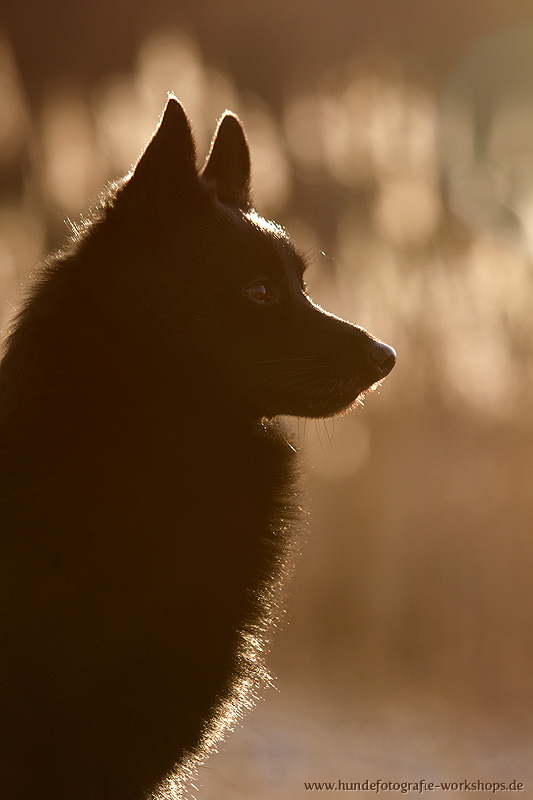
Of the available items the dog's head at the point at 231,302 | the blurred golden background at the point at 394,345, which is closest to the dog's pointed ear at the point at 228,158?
the dog's head at the point at 231,302

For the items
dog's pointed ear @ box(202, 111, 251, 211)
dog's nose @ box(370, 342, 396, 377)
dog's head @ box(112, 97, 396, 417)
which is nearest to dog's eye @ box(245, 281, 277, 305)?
dog's head @ box(112, 97, 396, 417)

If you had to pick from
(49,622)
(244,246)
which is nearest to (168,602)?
(49,622)

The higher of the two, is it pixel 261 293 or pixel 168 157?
pixel 168 157

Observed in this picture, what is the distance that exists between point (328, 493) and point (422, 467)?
4.33ft

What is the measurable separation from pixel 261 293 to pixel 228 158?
36.4 inches

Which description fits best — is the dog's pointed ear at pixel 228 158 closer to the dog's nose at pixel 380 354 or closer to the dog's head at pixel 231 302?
the dog's head at pixel 231 302

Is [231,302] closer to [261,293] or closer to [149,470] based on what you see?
[261,293]

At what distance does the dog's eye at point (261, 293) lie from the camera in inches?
108

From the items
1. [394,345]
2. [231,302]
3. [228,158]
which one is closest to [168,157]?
[231,302]

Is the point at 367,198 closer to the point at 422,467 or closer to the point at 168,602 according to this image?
the point at 422,467

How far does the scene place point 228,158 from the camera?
342cm

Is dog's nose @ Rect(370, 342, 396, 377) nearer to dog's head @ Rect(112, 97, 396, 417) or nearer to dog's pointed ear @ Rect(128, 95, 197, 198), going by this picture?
dog's head @ Rect(112, 97, 396, 417)

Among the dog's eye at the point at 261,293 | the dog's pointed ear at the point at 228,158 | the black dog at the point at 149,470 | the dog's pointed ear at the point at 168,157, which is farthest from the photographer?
the dog's pointed ear at the point at 228,158

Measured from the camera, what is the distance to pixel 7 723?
213cm
